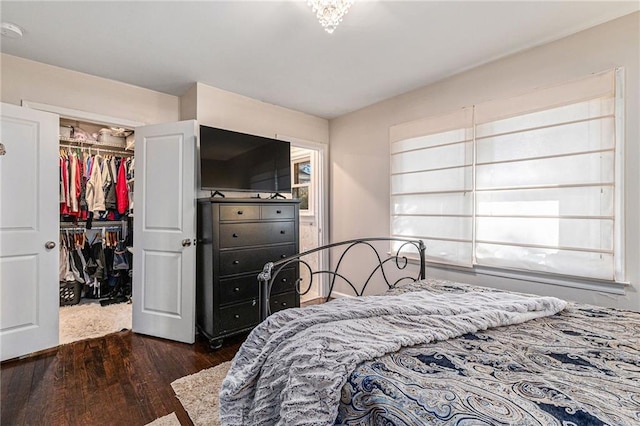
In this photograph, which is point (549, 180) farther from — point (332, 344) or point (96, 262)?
point (96, 262)

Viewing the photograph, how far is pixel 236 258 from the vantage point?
2.73 meters

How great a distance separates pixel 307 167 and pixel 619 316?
3677 mm

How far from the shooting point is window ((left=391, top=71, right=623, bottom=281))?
6.74ft

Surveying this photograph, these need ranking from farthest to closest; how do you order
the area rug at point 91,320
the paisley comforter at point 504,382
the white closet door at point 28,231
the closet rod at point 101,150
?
1. the closet rod at point 101,150
2. the area rug at point 91,320
3. the white closet door at point 28,231
4. the paisley comforter at point 504,382

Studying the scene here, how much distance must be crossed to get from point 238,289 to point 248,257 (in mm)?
298

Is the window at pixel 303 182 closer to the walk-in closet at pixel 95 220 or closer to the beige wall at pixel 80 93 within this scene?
the beige wall at pixel 80 93

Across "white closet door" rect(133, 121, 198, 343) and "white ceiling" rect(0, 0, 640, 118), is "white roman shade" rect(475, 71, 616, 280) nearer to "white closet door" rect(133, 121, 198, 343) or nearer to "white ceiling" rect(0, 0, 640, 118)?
"white ceiling" rect(0, 0, 640, 118)

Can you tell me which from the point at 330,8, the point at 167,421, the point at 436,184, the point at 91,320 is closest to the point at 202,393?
the point at 167,421

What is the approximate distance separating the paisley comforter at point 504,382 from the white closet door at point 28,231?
9.64ft

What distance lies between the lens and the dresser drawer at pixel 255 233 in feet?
8.80

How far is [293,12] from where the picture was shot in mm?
1963

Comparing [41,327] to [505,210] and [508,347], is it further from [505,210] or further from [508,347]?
[505,210]

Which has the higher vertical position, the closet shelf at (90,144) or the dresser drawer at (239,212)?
the closet shelf at (90,144)

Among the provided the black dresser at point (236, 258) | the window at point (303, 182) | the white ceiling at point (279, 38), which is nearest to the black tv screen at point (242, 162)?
the black dresser at point (236, 258)
